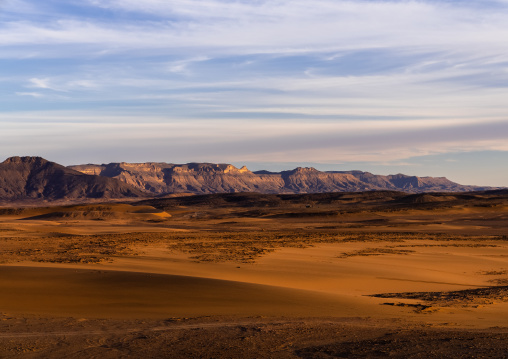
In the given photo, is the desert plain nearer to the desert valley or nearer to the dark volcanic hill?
the desert valley

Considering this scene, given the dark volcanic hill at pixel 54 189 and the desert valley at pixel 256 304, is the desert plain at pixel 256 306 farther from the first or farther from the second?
the dark volcanic hill at pixel 54 189

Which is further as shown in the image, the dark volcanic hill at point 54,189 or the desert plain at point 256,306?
the dark volcanic hill at point 54,189

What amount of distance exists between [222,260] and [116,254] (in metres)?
5.64

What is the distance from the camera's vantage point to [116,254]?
26547 mm

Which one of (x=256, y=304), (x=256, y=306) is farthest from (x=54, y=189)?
(x=256, y=306)

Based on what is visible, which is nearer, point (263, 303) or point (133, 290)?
point (263, 303)

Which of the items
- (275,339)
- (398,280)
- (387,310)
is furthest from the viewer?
(398,280)

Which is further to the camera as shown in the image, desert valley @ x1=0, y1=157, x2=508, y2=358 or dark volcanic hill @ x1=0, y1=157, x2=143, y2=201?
dark volcanic hill @ x1=0, y1=157, x2=143, y2=201

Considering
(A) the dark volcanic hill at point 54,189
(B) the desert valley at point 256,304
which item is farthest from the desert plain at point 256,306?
(A) the dark volcanic hill at point 54,189

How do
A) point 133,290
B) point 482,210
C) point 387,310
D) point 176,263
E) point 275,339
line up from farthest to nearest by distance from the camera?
point 482,210 < point 176,263 < point 133,290 < point 387,310 < point 275,339

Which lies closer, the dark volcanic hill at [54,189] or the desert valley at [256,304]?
the desert valley at [256,304]

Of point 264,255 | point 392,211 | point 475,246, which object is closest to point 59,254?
point 264,255

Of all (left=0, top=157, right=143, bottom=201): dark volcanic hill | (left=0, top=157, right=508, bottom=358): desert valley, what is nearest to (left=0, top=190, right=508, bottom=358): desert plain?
(left=0, top=157, right=508, bottom=358): desert valley

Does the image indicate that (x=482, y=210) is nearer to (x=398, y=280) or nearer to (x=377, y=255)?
(x=377, y=255)
